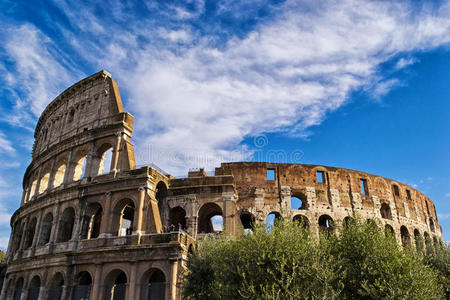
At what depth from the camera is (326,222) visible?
27891 millimetres

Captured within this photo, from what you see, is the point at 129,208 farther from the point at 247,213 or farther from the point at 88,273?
the point at 247,213

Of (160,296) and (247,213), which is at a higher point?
(247,213)

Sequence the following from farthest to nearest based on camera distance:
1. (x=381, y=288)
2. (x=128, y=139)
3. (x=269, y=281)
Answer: (x=128, y=139), (x=269, y=281), (x=381, y=288)

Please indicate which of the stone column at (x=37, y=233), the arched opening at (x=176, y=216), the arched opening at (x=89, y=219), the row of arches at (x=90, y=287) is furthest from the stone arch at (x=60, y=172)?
the arched opening at (x=176, y=216)

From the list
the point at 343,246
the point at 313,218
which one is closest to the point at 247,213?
the point at 313,218

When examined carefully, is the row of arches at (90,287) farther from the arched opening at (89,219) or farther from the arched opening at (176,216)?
the arched opening at (176,216)

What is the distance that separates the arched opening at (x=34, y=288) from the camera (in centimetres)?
2158

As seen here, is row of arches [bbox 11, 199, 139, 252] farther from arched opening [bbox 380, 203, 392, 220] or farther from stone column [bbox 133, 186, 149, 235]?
arched opening [bbox 380, 203, 392, 220]

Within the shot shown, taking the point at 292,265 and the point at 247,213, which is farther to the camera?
the point at 247,213

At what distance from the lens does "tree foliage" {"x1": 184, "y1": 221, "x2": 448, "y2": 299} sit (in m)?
11.9

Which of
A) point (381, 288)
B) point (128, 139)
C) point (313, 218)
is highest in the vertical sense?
point (128, 139)

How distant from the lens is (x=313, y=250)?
13016 millimetres

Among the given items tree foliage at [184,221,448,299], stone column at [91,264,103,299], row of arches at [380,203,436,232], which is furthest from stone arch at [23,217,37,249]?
row of arches at [380,203,436,232]

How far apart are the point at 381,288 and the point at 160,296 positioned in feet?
35.4
